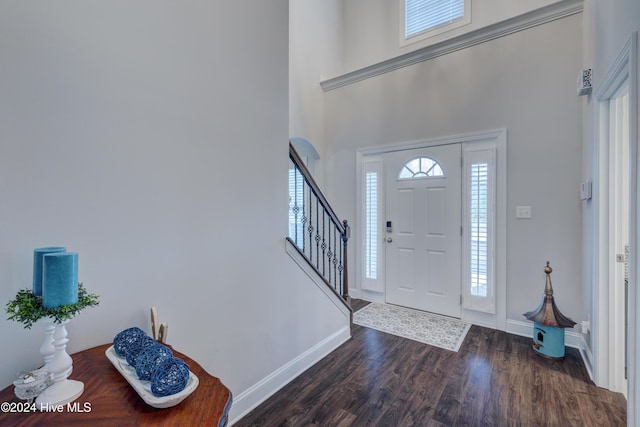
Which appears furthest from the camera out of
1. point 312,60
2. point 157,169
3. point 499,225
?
Answer: point 312,60

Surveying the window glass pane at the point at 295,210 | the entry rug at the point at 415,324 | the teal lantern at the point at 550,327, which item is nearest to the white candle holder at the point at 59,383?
the window glass pane at the point at 295,210

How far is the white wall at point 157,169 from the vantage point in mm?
1052

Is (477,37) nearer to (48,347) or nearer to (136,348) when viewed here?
(136,348)

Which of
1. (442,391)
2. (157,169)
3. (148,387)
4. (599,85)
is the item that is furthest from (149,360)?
(599,85)

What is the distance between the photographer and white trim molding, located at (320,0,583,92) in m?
2.69

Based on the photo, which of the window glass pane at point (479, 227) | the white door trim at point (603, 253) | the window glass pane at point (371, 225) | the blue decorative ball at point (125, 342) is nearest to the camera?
the blue decorative ball at point (125, 342)

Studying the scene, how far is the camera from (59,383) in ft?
2.84

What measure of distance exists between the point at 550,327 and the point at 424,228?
1.46 meters

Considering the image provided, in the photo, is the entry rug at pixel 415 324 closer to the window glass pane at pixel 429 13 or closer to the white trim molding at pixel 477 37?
the white trim molding at pixel 477 37

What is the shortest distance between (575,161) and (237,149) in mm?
2927

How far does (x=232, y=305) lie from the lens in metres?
1.75

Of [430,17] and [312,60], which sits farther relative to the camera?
[312,60]

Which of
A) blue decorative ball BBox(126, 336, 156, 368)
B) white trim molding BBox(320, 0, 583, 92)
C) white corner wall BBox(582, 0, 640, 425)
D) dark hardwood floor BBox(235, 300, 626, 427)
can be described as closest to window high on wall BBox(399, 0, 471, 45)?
white trim molding BBox(320, 0, 583, 92)

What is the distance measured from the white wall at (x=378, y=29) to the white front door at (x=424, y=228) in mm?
1575
